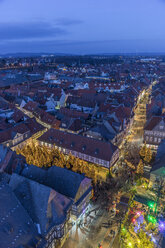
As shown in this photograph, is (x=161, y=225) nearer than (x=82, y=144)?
Yes

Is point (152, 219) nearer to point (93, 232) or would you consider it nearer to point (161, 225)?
point (161, 225)

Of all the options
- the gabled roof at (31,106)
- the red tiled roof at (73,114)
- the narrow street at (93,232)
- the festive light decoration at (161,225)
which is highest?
the gabled roof at (31,106)

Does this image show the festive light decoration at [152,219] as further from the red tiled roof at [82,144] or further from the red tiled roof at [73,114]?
the red tiled roof at [73,114]

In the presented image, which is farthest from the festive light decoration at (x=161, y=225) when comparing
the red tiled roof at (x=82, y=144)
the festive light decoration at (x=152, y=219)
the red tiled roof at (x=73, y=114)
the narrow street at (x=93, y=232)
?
the red tiled roof at (x=73, y=114)

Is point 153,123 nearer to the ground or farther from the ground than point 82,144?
farther from the ground

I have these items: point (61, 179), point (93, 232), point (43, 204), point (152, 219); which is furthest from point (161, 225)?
point (43, 204)

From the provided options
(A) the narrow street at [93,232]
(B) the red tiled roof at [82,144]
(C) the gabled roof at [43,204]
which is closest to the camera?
(C) the gabled roof at [43,204]

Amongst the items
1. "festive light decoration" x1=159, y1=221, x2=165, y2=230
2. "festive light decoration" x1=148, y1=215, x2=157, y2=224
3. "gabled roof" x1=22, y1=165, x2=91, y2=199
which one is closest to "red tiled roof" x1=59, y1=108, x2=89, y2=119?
"gabled roof" x1=22, y1=165, x2=91, y2=199

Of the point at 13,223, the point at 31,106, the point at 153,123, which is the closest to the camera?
the point at 13,223

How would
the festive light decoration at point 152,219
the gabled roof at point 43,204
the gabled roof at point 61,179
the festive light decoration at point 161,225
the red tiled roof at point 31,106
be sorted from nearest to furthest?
the gabled roof at point 43,204 < the festive light decoration at point 161,225 < the gabled roof at point 61,179 < the festive light decoration at point 152,219 < the red tiled roof at point 31,106

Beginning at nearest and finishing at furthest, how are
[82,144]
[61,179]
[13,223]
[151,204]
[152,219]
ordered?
[13,223] < [61,179] < [152,219] < [151,204] < [82,144]

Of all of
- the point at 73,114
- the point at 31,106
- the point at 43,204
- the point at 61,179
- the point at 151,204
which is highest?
the point at 31,106

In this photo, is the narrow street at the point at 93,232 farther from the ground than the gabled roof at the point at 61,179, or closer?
closer

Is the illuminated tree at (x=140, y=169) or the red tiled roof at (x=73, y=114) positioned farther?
the red tiled roof at (x=73, y=114)
